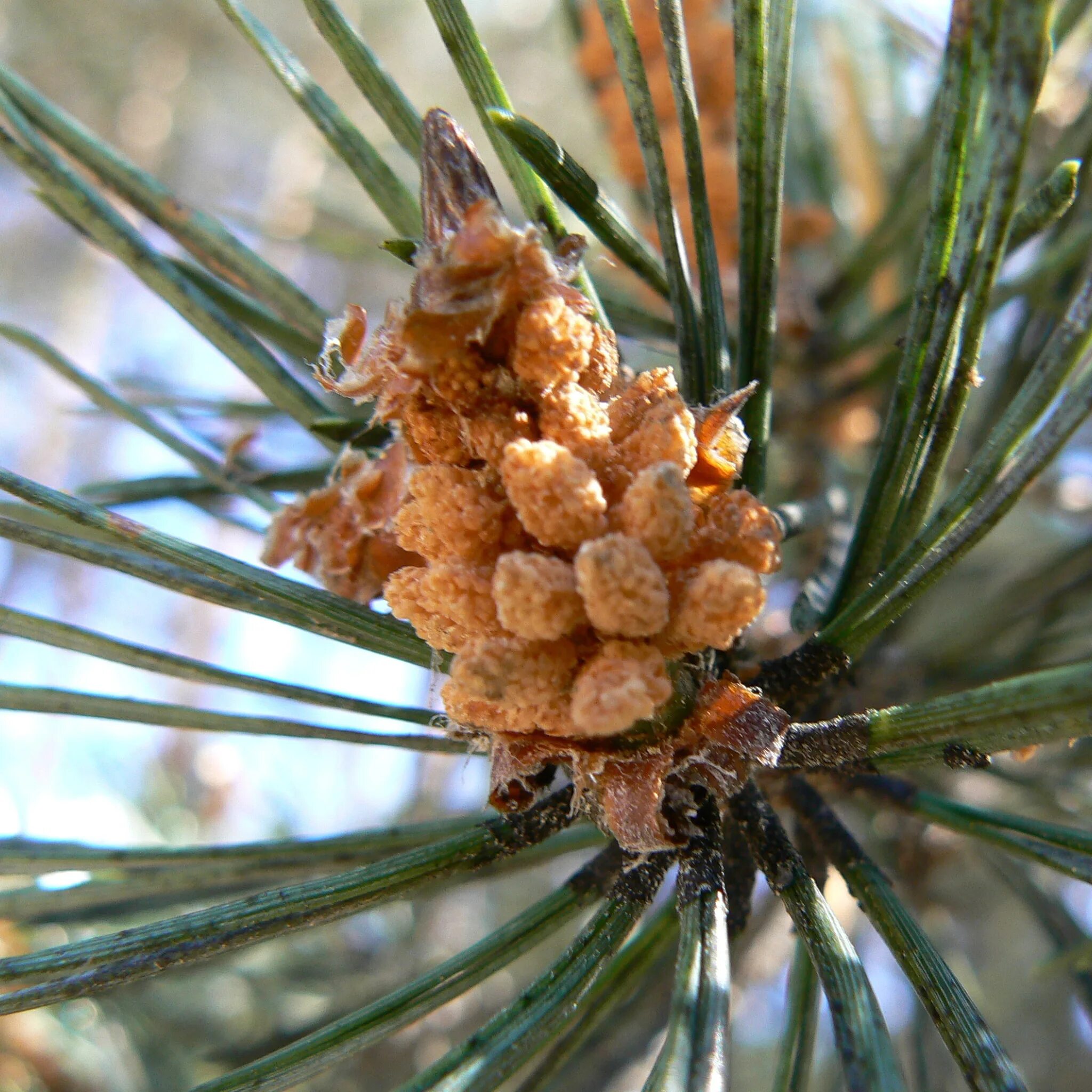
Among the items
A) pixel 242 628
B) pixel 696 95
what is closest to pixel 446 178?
pixel 696 95

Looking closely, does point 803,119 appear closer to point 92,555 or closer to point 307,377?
point 307,377

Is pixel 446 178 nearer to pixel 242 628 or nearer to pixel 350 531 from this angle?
pixel 350 531

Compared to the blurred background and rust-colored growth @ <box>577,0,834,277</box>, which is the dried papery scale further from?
rust-colored growth @ <box>577,0,834,277</box>

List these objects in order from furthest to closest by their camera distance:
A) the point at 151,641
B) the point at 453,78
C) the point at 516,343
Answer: the point at 151,641 → the point at 453,78 → the point at 516,343

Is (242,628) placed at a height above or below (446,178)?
above

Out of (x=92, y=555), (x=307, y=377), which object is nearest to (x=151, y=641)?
(x=307, y=377)

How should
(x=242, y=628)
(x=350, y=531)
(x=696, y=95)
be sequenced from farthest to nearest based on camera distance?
(x=242, y=628) → (x=696, y=95) → (x=350, y=531)

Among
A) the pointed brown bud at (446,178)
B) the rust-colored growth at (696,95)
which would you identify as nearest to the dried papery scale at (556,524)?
the pointed brown bud at (446,178)
